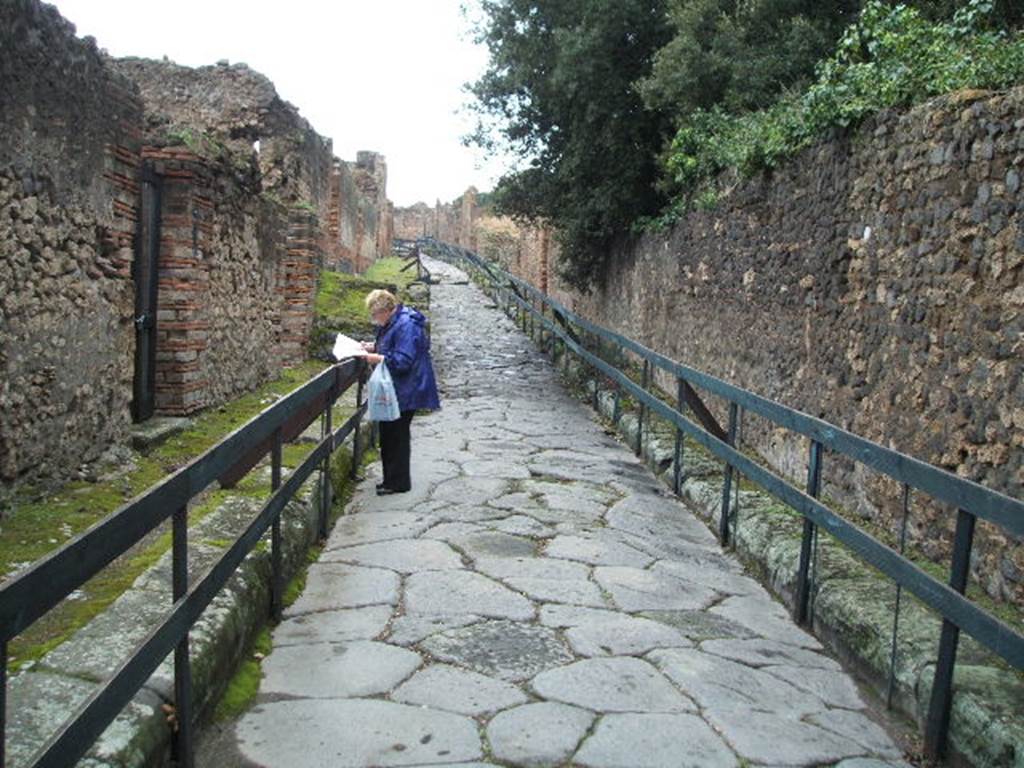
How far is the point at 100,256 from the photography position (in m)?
6.11

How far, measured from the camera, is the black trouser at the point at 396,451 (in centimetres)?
618

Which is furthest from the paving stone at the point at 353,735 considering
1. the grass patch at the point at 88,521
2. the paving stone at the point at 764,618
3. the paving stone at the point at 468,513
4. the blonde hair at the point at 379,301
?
the blonde hair at the point at 379,301

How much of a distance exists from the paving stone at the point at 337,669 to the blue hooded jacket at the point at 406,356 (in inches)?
110

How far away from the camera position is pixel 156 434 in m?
6.93

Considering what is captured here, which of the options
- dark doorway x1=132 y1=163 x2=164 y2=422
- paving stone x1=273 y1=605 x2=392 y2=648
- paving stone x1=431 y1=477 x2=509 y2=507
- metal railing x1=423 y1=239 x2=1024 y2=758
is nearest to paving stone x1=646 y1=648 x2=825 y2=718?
metal railing x1=423 y1=239 x2=1024 y2=758

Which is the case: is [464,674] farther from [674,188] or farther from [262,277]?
[674,188]

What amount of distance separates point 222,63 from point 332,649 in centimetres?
1471

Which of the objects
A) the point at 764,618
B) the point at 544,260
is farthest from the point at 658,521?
the point at 544,260

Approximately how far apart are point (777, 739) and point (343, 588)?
2093mm

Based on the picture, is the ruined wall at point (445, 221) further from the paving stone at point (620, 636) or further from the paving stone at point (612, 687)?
the paving stone at point (612, 687)

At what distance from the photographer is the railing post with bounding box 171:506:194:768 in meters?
2.52

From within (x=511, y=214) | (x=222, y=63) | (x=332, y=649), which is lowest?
(x=332, y=649)

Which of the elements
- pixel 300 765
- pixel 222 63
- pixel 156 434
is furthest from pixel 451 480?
pixel 222 63

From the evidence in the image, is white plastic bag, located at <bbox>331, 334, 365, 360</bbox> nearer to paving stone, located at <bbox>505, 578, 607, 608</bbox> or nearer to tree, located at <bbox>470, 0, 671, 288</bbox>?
paving stone, located at <bbox>505, 578, 607, 608</bbox>
